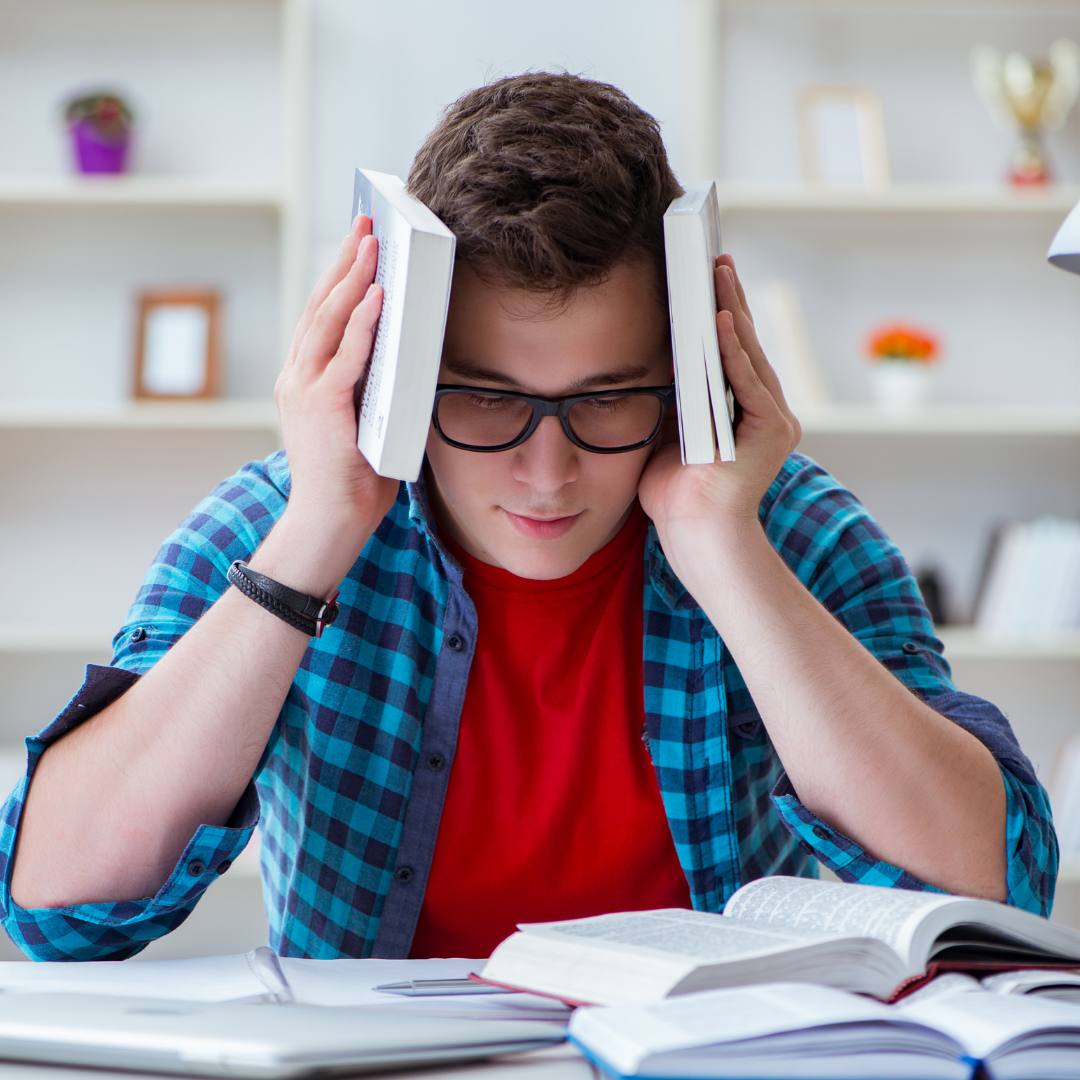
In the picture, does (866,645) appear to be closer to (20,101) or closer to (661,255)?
(661,255)

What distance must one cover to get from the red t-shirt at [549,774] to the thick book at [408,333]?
30cm

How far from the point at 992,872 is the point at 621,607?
40 centimetres

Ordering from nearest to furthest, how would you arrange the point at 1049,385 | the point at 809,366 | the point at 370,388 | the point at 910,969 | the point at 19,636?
the point at 910,969 → the point at 370,388 → the point at 19,636 → the point at 809,366 → the point at 1049,385

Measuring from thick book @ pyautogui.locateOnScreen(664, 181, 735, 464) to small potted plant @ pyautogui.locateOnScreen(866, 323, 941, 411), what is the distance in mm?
1703

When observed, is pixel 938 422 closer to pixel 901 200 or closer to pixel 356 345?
pixel 901 200

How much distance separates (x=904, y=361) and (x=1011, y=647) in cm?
65

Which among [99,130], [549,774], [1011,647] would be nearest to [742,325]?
[549,774]

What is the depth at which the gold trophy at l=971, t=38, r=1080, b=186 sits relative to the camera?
8.34ft

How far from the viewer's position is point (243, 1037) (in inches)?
20.9

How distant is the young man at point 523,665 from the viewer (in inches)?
36.2

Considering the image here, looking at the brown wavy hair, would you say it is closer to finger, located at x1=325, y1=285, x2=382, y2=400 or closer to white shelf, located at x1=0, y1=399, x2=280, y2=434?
finger, located at x1=325, y1=285, x2=382, y2=400

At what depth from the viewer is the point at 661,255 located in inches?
38.7

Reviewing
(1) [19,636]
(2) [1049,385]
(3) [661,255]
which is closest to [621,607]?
(3) [661,255]

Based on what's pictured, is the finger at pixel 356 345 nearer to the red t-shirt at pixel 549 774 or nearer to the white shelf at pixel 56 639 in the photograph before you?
the red t-shirt at pixel 549 774
